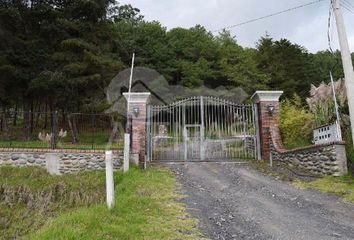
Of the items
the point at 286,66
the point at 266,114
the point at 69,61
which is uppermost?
the point at 286,66

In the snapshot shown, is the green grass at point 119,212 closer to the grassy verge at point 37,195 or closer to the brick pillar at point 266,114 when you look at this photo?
the grassy verge at point 37,195

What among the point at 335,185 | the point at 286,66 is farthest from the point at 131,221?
the point at 286,66

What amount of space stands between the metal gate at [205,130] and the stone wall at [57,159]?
1.95 meters

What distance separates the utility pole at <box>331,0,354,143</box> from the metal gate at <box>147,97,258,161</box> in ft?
18.5

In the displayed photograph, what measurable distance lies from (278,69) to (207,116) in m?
21.3

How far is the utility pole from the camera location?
774cm

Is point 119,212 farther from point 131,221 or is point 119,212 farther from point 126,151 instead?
point 126,151

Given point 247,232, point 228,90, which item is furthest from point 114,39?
point 247,232

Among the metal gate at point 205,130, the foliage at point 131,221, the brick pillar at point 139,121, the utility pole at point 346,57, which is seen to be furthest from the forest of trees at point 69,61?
the foliage at point 131,221

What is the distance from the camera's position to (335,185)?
8.62 meters

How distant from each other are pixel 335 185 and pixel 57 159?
855cm

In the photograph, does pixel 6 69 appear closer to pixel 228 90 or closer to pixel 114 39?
pixel 114 39

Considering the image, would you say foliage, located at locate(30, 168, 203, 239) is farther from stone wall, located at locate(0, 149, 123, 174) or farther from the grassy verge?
stone wall, located at locate(0, 149, 123, 174)

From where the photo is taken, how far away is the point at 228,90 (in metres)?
30.5
